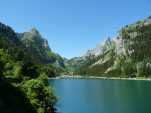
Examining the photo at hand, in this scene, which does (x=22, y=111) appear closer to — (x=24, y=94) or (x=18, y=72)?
(x=24, y=94)

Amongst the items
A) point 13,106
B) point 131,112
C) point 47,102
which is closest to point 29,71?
point 131,112

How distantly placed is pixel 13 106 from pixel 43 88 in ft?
57.4

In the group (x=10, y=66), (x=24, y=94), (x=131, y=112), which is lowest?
(x=131, y=112)

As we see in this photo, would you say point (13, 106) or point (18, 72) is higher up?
point (18, 72)

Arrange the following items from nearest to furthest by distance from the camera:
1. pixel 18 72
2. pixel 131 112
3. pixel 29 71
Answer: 1. pixel 131 112
2. pixel 18 72
3. pixel 29 71

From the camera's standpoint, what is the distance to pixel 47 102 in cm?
8269

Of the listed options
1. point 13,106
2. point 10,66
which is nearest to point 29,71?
point 10,66

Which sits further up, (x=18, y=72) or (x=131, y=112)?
(x=18, y=72)

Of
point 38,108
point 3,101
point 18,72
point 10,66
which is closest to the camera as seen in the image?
point 3,101

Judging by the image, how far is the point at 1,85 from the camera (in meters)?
73.3

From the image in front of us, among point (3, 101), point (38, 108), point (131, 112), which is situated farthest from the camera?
point (131, 112)

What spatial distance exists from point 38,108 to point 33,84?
31.1ft

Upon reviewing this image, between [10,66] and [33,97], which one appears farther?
[10,66]

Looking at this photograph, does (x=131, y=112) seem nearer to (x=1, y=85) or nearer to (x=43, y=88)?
(x=43, y=88)
